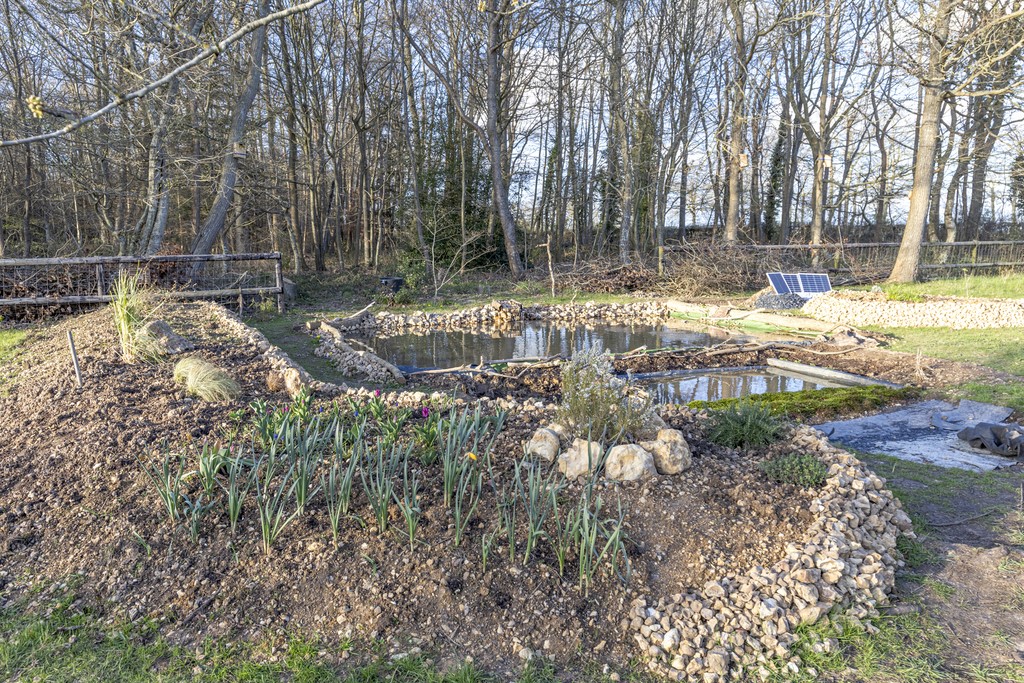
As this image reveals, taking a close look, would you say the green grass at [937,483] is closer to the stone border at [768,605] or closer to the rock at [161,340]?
the stone border at [768,605]

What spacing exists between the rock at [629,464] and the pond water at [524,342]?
4902mm

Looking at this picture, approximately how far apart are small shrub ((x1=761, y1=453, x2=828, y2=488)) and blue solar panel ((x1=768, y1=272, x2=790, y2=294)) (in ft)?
31.6

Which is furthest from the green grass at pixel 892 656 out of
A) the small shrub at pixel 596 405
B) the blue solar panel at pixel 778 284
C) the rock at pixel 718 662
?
the blue solar panel at pixel 778 284

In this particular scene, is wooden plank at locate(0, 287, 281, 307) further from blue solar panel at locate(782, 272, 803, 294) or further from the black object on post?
blue solar panel at locate(782, 272, 803, 294)

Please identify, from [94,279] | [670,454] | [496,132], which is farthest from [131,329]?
[496,132]

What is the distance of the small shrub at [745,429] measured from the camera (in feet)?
12.9

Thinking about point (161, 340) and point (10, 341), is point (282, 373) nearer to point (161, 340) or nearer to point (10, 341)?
point (161, 340)

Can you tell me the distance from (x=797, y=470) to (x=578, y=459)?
1185 mm

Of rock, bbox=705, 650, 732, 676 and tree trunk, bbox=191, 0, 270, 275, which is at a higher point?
tree trunk, bbox=191, 0, 270, 275

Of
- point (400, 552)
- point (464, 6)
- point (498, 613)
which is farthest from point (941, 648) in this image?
point (464, 6)

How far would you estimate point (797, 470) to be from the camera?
342 cm

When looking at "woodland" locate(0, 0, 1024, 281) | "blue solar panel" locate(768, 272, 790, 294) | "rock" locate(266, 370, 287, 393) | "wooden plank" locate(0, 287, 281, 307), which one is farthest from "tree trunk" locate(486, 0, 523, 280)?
"rock" locate(266, 370, 287, 393)

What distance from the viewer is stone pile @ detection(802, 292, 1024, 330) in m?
9.12

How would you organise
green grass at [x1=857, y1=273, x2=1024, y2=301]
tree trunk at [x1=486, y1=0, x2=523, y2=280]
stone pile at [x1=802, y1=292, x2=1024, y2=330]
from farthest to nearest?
tree trunk at [x1=486, y1=0, x2=523, y2=280]
green grass at [x1=857, y1=273, x2=1024, y2=301]
stone pile at [x1=802, y1=292, x2=1024, y2=330]
